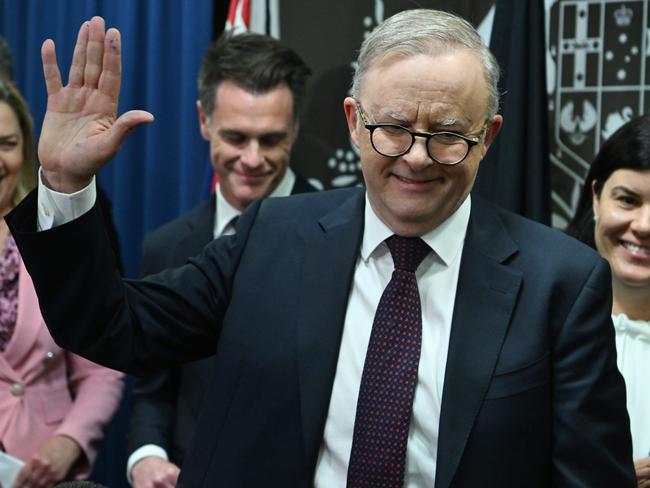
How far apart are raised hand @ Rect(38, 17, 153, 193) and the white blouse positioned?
1.27m

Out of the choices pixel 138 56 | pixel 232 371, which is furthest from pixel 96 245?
pixel 138 56

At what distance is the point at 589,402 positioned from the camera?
1.57 metres

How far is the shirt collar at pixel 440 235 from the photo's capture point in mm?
1708

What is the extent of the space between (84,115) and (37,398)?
3.91 ft

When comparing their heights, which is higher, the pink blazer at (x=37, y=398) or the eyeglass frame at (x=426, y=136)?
the eyeglass frame at (x=426, y=136)

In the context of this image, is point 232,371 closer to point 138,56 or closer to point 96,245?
point 96,245

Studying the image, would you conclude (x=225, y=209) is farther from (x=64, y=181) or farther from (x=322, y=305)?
(x=64, y=181)

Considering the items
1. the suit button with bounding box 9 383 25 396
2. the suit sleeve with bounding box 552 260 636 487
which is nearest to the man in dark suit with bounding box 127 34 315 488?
the suit button with bounding box 9 383 25 396

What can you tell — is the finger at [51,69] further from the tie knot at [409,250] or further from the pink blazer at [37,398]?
the pink blazer at [37,398]

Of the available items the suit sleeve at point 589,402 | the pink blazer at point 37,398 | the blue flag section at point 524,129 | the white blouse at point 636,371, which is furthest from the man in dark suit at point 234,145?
the suit sleeve at point 589,402

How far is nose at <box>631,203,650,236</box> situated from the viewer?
7.16ft

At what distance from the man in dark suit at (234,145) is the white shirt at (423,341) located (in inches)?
36.4

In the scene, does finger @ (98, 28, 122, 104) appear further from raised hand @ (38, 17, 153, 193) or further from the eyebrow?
the eyebrow

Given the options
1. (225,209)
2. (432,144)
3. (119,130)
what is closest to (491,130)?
(432,144)
